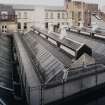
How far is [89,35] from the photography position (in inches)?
822

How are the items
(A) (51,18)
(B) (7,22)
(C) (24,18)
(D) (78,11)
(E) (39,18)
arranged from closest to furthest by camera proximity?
1. (B) (7,22)
2. (C) (24,18)
3. (E) (39,18)
4. (D) (78,11)
5. (A) (51,18)

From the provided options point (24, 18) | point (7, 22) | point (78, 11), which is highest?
point (78, 11)

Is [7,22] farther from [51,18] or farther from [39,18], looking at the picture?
[51,18]

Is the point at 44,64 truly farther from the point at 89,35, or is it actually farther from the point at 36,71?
the point at 89,35

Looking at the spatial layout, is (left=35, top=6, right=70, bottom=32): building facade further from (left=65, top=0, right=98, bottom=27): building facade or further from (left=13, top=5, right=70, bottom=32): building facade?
(left=65, top=0, right=98, bottom=27): building facade

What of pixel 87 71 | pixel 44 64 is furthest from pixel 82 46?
pixel 44 64

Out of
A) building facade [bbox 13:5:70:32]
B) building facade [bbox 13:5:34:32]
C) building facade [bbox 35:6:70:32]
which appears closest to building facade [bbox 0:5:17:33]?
building facade [bbox 13:5:34:32]

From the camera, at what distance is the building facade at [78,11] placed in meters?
38.7

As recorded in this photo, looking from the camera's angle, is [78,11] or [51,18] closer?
[78,11]

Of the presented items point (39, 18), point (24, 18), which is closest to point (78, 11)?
point (39, 18)

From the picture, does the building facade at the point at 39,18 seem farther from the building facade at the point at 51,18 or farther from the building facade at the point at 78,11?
the building facade at the point at 78,11

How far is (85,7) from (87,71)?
3170cm

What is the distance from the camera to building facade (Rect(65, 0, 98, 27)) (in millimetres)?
38719

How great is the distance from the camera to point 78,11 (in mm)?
40344
